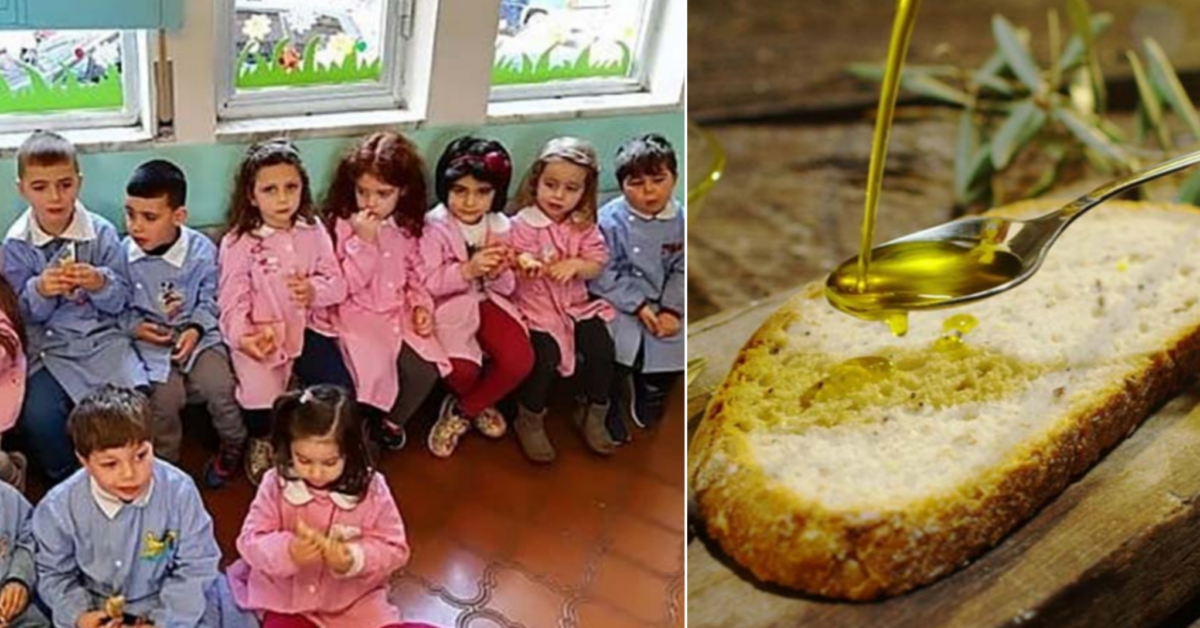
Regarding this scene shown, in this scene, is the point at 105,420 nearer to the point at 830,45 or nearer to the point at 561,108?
the point at 561,108

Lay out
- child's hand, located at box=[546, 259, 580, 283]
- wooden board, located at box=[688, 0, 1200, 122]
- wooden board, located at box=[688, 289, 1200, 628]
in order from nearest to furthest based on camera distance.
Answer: wooden board, located at box=[688, 289, 1200, 628], child's hand, located at box=[546, 259, 580, 283], wooden board, located at box=[688, 0, 1200, 122]

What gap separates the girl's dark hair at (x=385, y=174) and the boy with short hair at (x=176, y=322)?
6cm

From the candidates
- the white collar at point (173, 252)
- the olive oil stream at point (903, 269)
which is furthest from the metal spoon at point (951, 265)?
the white collar at point (173, 252)

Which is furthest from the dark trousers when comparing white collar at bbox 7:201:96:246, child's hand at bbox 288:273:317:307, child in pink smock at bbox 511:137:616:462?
white collar at bbox 7:201:96:246

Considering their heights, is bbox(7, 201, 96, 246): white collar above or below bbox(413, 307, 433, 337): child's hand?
above

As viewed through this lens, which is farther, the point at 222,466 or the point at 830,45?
the point at 830,45

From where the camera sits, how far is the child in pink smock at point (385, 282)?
0.72m

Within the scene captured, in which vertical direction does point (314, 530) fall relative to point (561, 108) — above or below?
below

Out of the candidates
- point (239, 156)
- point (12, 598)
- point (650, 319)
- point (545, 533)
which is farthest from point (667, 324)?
point (12, 598)

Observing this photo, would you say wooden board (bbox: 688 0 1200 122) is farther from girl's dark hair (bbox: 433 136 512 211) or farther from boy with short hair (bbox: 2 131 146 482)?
boy with short hair (bbox: 2 131 146 482)

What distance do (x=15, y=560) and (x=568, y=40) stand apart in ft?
1.11

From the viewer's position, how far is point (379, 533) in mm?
736

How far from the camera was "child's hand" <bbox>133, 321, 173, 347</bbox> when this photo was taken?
0.71 meters

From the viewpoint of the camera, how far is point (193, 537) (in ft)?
2.36
